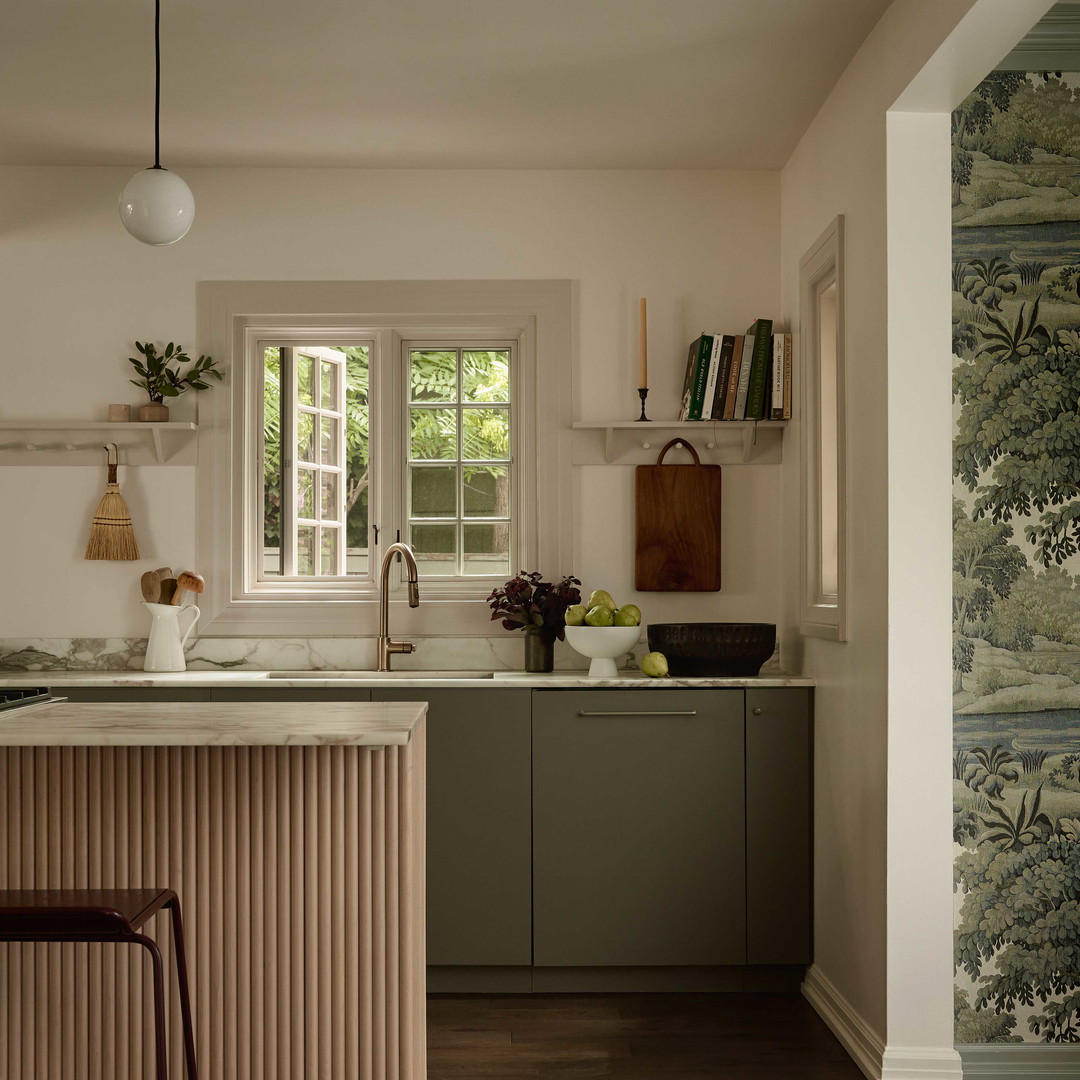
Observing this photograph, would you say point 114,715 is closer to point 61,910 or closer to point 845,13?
point 61,910

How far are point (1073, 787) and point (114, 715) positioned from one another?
7.36ft

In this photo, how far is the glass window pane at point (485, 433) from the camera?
4.00 m

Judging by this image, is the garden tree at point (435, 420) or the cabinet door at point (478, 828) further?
the garden tree at point (435, 420)

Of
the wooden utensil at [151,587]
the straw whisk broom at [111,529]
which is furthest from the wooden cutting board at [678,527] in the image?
the straw whisk broom at [111,529]

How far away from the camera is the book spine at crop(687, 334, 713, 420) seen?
3.68 meters

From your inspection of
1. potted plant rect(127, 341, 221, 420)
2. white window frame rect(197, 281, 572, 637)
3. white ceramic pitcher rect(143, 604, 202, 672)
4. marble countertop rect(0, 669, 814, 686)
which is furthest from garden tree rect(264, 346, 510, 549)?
marble countertop rect(0, 669, 814, 686)

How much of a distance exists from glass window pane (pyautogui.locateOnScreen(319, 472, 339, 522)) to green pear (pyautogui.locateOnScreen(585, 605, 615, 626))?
3.59 feet

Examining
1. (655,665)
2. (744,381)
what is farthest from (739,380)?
(655,665)

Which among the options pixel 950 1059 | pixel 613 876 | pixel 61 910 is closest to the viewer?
pixel 61 910

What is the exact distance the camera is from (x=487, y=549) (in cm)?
399

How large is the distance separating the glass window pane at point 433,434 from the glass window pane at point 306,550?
1.51ft

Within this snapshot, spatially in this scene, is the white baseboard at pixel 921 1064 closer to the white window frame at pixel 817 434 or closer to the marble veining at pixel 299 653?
the white window frame at pixel 817 434

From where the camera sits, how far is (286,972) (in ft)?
7.36

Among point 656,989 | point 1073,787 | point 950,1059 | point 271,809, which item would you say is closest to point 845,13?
point 1073,787
